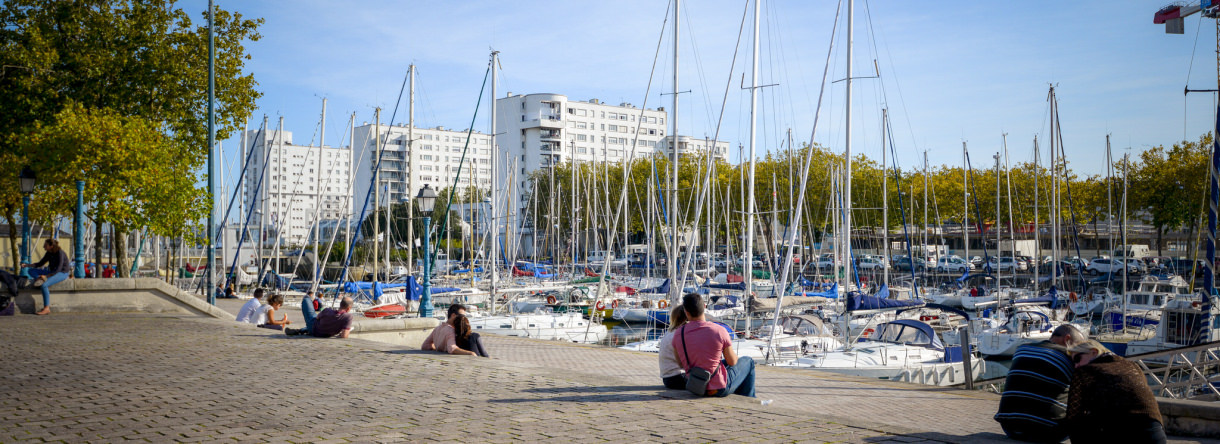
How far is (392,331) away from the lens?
53.6ft

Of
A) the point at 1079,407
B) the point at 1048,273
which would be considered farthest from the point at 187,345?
the point at 1048,273

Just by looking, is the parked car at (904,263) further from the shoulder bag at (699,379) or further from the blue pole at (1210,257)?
the shoulder bag at (699,379)

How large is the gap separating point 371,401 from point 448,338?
480cm

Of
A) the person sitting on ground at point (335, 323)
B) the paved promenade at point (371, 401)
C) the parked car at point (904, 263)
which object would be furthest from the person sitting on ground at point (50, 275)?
the parked car at point (904, 263)

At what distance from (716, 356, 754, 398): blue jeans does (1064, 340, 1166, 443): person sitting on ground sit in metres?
3.40

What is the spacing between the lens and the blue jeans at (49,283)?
19453 mm

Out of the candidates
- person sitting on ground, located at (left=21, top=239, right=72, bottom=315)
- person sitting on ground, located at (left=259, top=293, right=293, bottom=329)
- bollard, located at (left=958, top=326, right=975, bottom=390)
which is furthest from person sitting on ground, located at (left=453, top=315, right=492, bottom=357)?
person sitting on ground, located at (left=21, top=239, right=72, bottom=315)

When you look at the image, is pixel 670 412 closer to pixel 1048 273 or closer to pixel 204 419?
pixel 204 419

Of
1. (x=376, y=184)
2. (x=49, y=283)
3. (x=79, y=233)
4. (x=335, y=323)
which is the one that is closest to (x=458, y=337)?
(x=335, y=323)

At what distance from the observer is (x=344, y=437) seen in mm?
7070

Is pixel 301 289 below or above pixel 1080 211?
below

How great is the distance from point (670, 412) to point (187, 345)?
9.13 metres

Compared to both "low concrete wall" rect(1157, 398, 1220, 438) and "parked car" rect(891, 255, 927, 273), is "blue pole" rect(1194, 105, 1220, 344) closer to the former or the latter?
"low concrete wall" rect(1157, 398, 1220, 438)

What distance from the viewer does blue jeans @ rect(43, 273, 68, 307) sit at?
19.5 m
